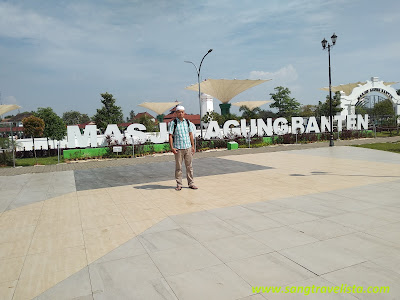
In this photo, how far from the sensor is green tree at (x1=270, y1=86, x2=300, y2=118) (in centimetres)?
6112

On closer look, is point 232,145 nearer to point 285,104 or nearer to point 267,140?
point 267,140

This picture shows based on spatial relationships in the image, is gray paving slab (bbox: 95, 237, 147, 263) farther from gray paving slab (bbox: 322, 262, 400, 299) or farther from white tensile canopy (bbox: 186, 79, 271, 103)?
white tensile canopy (bbox: 186, 79, 271, 103)

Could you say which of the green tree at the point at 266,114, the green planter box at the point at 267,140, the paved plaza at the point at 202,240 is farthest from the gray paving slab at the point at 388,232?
the green tree at the point at 266,114

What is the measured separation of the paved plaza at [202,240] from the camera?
314 centimetres

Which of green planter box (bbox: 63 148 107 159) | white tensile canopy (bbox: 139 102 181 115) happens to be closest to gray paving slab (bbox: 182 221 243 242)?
green planter box (bbox: 63 148 107 159)

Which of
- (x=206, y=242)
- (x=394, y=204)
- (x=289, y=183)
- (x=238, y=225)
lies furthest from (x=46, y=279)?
(x=289, y=183)

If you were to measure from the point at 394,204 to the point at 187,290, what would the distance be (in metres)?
4.79

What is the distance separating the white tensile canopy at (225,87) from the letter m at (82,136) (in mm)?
24435

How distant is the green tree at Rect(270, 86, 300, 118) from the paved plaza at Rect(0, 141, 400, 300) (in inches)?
2180

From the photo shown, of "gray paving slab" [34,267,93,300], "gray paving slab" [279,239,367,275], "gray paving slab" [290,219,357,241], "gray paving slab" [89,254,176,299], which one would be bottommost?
"gray paving slab" [34,267,93,300]

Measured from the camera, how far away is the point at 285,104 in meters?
61.5

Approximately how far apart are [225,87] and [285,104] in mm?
20710

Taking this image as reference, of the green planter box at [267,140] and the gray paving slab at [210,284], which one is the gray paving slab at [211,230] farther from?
the green planter box at [267,140]

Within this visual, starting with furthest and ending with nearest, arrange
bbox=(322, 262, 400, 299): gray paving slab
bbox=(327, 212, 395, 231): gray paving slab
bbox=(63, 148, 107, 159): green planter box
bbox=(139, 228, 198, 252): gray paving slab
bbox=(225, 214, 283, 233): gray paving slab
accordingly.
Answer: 1. bbox=(63, 148, 107, 159): green planter box
2. bbox=(225, 214, 283, 233): gray paving slab
3. bbox=(327, 212, 395, 231): gray paving slab
4. bbox=(139, 228, 198, 252): gray paving slab
5. bbox=(322, 262, 400, 299): gray paving slab
